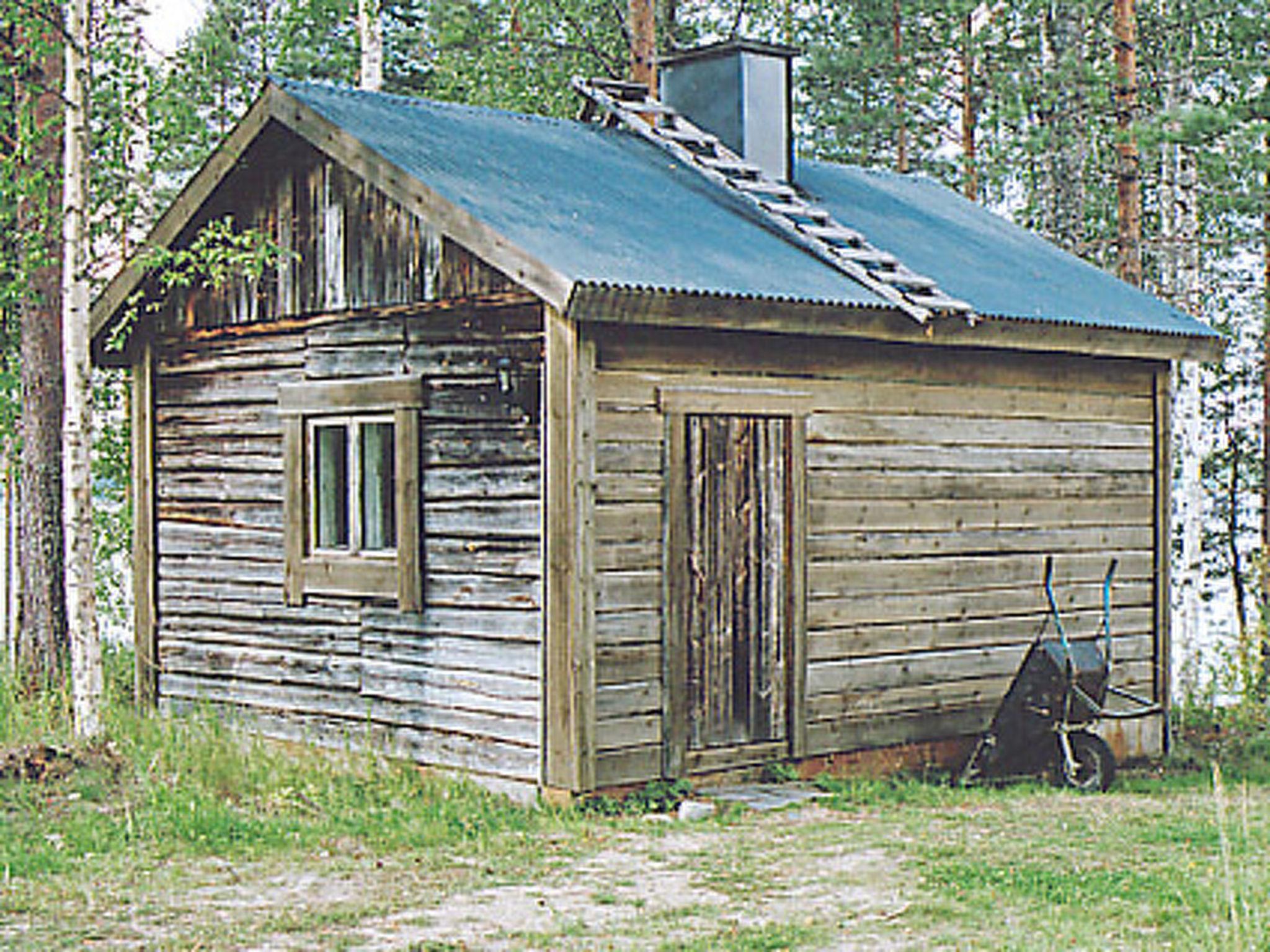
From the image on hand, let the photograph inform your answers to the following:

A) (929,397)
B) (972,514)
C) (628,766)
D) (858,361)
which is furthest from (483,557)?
(972,514)

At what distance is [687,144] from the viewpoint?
14.0 meters

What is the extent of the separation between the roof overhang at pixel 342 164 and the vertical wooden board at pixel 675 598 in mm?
1361

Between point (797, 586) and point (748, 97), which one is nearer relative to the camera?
point (797, 586)

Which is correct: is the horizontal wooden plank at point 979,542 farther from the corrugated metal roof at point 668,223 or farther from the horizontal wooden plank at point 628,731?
the horizontal wooden plank at point 628,731

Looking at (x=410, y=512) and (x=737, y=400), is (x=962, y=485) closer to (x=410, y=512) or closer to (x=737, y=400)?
(x=737, y=400)

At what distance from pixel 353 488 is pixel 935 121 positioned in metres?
18.8

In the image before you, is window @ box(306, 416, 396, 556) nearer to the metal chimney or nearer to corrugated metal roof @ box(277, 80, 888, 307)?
corrugated metal roof @ box(277, 80, 888, 307)

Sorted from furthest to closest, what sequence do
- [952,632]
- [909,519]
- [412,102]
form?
[412,102] < [952,632] < [909,519]

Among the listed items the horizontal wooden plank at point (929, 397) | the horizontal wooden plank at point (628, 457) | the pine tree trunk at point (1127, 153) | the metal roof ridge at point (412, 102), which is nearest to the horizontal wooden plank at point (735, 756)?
the horizontal wooden plank at point (628, 457)

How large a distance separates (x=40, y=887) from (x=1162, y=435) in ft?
30.7

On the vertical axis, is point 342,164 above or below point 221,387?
above

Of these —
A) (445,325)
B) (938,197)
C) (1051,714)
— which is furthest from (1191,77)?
(445,325)

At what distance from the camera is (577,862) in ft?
30.4

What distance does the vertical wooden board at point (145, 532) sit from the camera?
14.1 meters
